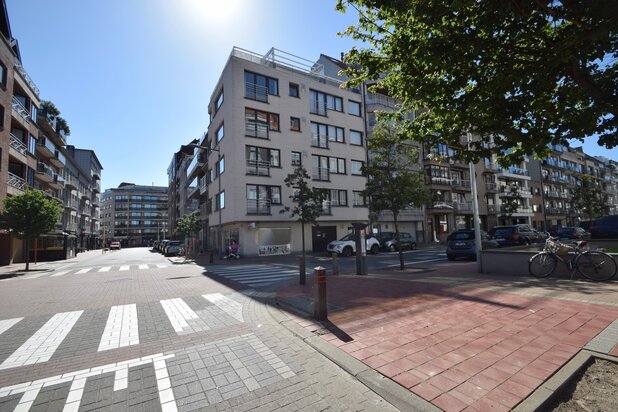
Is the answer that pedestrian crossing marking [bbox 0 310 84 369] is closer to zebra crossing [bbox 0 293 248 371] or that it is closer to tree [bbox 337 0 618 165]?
zebra crossing [bbox 0 293 248 371]

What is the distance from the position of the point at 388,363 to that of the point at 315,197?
1988cm

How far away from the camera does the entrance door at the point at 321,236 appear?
2956 centimetres

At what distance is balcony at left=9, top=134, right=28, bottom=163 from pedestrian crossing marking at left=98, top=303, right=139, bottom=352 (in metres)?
27.9

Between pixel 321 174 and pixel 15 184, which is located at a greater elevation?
pixel 321 174

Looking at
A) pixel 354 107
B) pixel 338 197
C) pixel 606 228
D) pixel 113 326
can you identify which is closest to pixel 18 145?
pixel 338 197

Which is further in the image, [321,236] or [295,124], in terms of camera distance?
[321,236]

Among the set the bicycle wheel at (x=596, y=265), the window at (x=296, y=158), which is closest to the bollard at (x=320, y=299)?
the bicycle wheel at (x=596, y=265)

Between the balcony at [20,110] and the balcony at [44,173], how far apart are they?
6.04 meters

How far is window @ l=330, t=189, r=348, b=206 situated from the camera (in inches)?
1195

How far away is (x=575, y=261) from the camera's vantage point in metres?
8.59

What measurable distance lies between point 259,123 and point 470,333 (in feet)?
82.2

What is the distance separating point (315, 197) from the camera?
23.5m

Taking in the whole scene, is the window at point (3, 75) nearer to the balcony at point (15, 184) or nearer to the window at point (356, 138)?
the balcony at point (15, 184)

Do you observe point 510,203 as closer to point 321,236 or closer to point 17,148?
point 321,236
